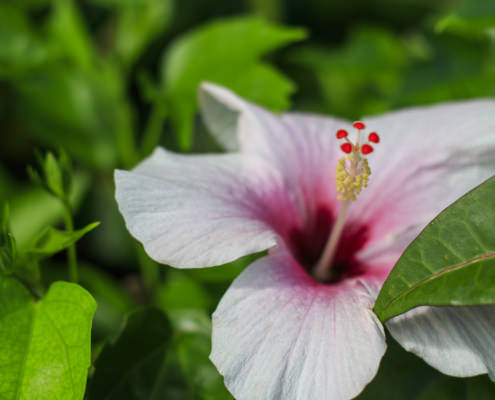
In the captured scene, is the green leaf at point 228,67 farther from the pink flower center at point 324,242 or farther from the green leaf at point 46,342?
the green leaf at point 46,342

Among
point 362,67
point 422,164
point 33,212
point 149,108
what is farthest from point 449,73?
point 33,212

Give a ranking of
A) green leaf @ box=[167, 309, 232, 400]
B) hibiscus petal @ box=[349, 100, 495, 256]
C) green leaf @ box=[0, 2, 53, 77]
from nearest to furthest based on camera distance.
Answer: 1. green leaf @ box=[167, 309, 232, 400]
2. hibiscus petal @ box=[349, 100, 495, 256]
3. green leaf @ box=[0, 2, 53, 77]

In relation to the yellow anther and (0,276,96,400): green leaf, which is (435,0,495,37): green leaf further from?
(0,276,96,400): green leaf

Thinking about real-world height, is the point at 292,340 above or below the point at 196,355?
above

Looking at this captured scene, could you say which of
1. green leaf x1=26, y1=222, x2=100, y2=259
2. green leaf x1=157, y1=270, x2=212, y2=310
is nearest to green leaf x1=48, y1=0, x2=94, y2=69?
green leaf x1=157, y1=270, x2=212, y2=310

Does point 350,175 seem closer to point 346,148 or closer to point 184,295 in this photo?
point 346,148

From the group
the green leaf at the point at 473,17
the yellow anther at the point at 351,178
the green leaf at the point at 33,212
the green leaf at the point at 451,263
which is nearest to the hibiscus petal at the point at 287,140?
the yellow anther at the point at 351,178
